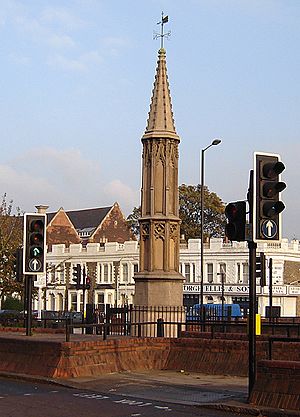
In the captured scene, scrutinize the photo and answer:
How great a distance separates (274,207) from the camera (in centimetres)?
1341

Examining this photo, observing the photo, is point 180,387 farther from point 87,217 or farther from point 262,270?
point 87,217

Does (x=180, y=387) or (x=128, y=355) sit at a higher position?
(x=128, y=355)

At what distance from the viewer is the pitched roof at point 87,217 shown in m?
103

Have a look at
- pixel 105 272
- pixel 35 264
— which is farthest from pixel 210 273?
pixel 35 264

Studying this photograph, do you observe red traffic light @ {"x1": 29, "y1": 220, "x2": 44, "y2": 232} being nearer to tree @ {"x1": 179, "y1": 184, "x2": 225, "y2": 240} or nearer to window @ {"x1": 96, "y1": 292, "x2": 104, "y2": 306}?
window @ {"x1": 96, "y1": 292, "x2": 104, "y2": 306}

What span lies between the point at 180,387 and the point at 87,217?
91510 mm

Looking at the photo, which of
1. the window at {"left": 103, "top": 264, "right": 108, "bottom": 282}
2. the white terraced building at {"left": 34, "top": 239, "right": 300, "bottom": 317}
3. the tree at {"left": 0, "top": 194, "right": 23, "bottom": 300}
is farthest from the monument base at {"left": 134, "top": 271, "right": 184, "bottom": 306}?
the window at {"left": 103, "top": 264, "right": 108, "bottom": 282}

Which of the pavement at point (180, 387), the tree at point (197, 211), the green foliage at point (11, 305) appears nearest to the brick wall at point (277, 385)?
the pavement at point (180, 387)

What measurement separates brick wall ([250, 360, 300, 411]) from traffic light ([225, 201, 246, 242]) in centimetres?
222

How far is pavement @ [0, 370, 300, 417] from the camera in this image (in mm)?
13234

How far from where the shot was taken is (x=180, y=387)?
639 inches

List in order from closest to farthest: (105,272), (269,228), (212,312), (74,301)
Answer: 1. (269,228)
2. (212,312)
3. (105,272)
4. (74,301)

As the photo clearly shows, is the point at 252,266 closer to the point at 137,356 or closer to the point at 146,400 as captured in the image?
the point at 146,400

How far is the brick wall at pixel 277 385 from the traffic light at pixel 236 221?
87.2 inches
